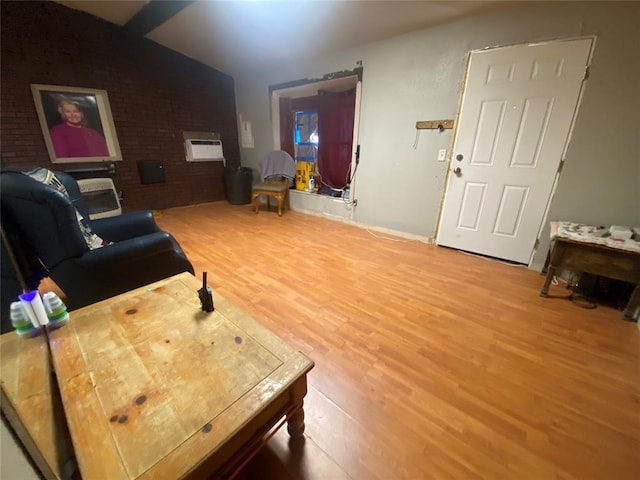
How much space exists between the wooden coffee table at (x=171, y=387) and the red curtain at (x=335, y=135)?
367 centimetres

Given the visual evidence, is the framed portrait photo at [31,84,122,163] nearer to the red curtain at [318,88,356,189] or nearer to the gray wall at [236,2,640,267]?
the gray wall at [236,2,640,267]

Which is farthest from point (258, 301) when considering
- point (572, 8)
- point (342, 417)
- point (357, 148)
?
point (572, 8)

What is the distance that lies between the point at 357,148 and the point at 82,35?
392 cm

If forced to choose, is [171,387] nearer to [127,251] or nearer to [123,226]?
[127,251]

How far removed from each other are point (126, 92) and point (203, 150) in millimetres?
1311

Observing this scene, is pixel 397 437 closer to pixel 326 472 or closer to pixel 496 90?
pixel 326 472

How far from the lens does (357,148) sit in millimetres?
3482

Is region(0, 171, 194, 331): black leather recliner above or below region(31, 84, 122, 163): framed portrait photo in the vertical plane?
below

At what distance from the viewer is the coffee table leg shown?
3.28ft

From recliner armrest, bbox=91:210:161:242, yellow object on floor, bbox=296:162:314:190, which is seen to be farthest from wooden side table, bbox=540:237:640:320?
yellow object on floor, bbox=296:162:314:190

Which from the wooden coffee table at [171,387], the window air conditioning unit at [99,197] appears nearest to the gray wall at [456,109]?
the wooden coffee table at [171,387]

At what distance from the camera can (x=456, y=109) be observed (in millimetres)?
2658

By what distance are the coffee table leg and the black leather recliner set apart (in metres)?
1.18

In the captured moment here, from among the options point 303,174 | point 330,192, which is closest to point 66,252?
point 330,192
